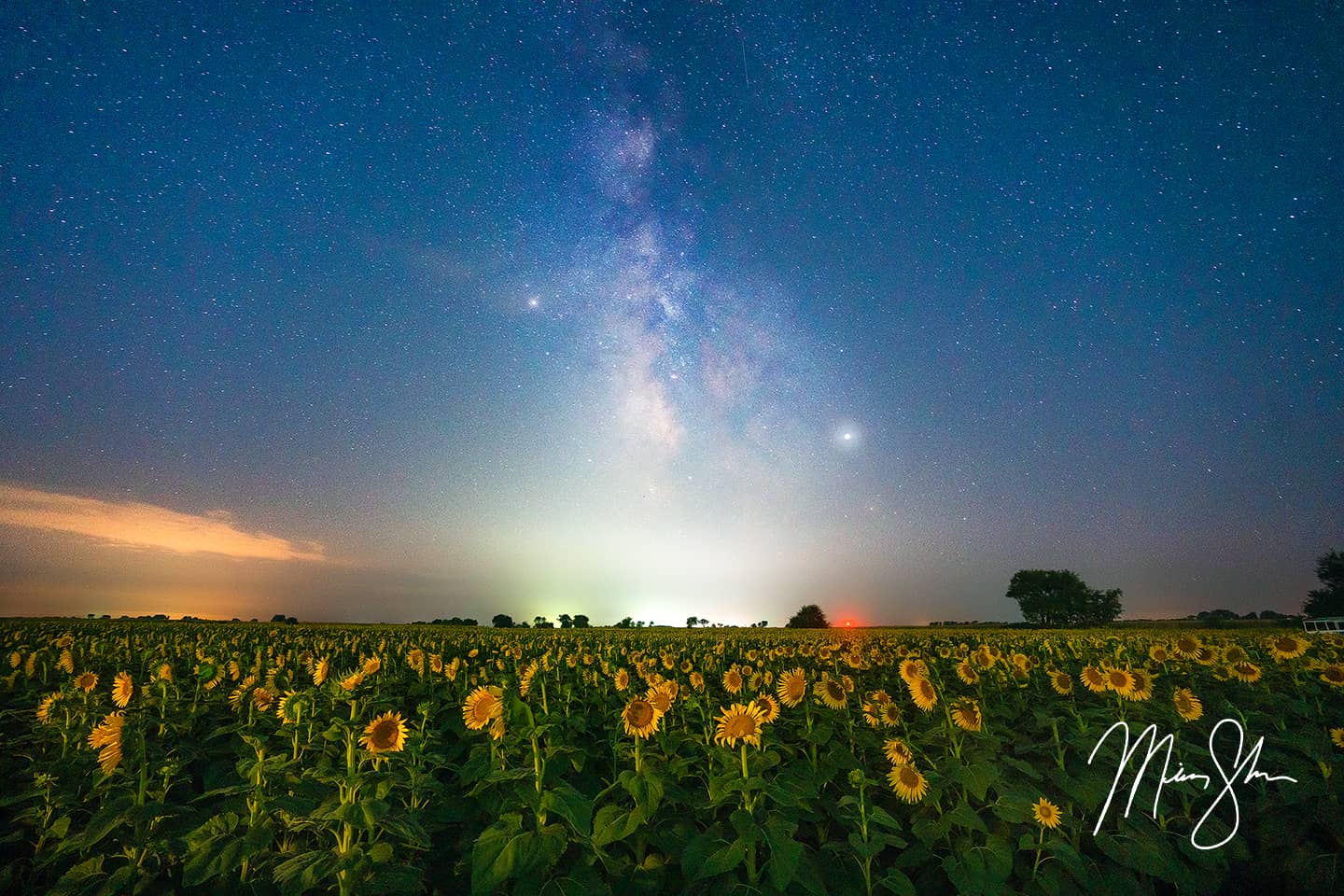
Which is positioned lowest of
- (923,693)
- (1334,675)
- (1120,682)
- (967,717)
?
(967,717)

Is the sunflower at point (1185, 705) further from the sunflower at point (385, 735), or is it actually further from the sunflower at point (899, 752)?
the sunflower at point (385, 735)

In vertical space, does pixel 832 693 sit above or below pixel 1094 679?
below

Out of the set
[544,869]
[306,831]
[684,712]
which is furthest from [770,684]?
[306,831]

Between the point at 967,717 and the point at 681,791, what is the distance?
8.56 ft

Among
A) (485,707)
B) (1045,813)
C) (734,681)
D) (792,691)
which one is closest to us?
(485,707)

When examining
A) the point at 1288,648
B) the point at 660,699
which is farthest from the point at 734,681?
the point at 1288,648

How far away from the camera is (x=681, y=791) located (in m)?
4.87

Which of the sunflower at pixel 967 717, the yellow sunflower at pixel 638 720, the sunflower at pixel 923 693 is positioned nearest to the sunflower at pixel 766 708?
the yellow sunflower at pixel 638 720

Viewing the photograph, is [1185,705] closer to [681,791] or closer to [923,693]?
[923,693]

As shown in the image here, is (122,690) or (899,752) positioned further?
(122,690)

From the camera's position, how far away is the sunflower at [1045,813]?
4633 millimetres

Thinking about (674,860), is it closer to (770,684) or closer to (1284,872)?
(770,684)

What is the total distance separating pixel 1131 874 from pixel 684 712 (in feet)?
13.1

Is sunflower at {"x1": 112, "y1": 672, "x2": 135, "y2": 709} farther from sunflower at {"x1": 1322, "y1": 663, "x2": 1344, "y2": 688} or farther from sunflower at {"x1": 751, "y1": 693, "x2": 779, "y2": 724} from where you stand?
sunflower at {"x1": 1322, "y1": 663, "x2": 1344, "y2": 688}
